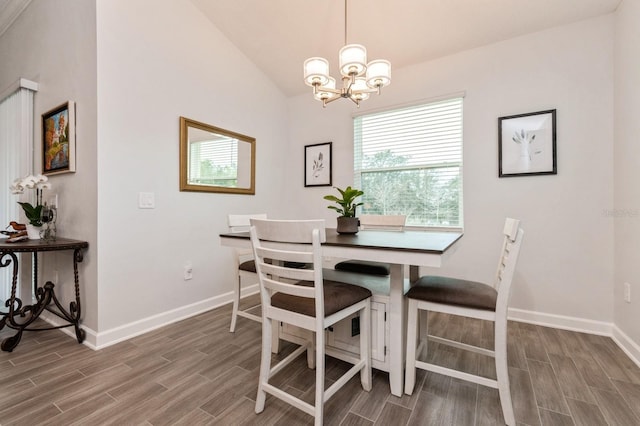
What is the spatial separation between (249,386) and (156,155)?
1994mm

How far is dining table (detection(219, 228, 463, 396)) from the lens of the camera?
4.18ft

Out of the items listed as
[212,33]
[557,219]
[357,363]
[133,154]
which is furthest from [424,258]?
[212,33]

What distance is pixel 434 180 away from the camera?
10.1ft

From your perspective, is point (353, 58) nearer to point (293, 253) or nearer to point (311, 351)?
point (293, 253)

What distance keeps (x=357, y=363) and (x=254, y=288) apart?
2.14 metres

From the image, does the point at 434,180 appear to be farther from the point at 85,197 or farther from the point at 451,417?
the point at 85,197

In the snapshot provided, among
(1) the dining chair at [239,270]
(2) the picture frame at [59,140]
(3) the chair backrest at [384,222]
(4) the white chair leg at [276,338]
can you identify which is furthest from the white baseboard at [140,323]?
(3) the chair backrest at [384,222]

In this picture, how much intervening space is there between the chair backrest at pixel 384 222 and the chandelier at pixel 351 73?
40.1 inches

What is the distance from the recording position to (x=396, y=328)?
5.26 feet

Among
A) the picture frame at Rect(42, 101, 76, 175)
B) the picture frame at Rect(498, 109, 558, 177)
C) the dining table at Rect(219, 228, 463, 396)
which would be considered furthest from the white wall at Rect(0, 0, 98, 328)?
the picture frame at Rect(498, 109, 558, 177)

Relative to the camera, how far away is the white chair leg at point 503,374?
1.36 m

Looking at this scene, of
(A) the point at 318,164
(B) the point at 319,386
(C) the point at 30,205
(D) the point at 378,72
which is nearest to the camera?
(B) the point at 319,386

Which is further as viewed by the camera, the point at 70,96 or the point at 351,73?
the point at 70,96

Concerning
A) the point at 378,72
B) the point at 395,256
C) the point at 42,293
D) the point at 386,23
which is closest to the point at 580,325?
the point at 395,256
